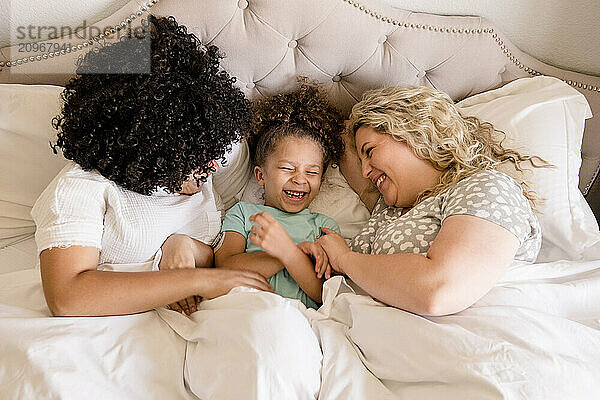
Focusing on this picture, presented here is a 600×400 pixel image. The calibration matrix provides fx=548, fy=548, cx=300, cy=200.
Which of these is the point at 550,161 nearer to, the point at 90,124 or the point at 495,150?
the point at 495,150

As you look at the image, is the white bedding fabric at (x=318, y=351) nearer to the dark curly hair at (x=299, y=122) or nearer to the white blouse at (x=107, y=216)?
the white blouse at (x=107, y=216)

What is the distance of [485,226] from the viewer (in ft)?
3.94

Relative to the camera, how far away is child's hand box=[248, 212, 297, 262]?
55.1 inches

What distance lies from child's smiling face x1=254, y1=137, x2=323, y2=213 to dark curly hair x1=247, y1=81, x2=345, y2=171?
0.09 feet

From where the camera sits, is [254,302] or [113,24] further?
[113,24]

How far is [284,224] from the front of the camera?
5.27 ft

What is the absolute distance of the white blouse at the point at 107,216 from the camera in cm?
125

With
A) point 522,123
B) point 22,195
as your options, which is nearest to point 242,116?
point 22,195

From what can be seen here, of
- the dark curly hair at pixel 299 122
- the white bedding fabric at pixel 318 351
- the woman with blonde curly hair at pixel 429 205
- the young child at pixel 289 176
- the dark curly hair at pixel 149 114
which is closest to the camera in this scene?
the white bedding fabric at pixel 318 351

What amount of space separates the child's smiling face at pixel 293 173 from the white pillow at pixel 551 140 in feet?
1.65

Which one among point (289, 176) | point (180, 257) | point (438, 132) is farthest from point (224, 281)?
point (438, 132)

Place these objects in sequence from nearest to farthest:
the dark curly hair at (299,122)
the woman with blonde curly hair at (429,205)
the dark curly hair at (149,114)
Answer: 1. the woman with blonde curly hair at (429,205)
2. the dark curly hair at (149,114)
3. the dark curly hair at (299,122)

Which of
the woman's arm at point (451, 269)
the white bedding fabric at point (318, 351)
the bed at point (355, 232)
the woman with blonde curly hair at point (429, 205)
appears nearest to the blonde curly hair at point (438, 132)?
the woman with blonde curly hair at point (429, 205)

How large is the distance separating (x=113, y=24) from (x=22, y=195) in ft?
1.82
